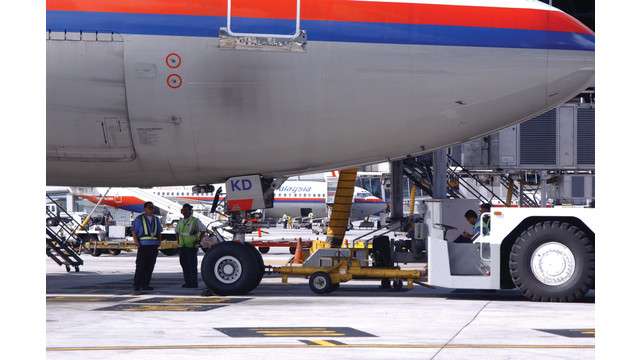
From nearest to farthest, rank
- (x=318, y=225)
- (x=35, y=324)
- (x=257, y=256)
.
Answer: (x=35, y=324) < (x=257, y=256) < (x=318, y=225)

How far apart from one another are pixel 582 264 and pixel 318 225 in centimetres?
5542

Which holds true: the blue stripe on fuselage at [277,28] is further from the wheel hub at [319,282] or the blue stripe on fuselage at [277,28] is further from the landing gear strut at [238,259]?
the wheel hub at [319,282]

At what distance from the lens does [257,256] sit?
15586mm

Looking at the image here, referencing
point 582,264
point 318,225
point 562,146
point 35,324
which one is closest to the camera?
point 35,324

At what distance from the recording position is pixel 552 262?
1441cm

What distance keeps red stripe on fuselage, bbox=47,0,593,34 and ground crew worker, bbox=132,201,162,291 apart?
4.10 metres

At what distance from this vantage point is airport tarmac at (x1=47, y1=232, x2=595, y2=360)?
9180 mm

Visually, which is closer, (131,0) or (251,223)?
(131,0)

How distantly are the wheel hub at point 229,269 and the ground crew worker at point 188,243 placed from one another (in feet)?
7.83

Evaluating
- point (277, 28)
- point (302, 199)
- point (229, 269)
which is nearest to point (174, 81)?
point (277, 28)

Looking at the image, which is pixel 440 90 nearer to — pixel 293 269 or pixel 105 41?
pixel 293 269

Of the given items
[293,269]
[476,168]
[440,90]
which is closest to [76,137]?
[293,269]

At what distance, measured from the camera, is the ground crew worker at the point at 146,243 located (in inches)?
659

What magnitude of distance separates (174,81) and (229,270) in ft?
10.3
